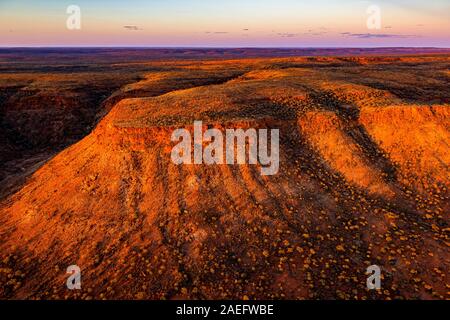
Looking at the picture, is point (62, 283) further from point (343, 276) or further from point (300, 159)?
point (300, 159)

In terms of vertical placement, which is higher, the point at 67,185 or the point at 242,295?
the point at 67,185

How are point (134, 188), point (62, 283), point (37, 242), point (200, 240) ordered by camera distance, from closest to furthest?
point (62, 283) → point (200, 240) → point (37, 242) → point (134, 188)

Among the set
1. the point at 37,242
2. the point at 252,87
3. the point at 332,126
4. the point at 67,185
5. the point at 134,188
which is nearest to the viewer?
the point at 37,242

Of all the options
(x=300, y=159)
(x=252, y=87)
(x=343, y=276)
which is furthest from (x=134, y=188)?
(x=252, y=87)

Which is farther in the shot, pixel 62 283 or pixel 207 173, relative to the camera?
pixel 207 173

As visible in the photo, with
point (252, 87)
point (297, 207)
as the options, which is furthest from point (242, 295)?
point (252, 87)
